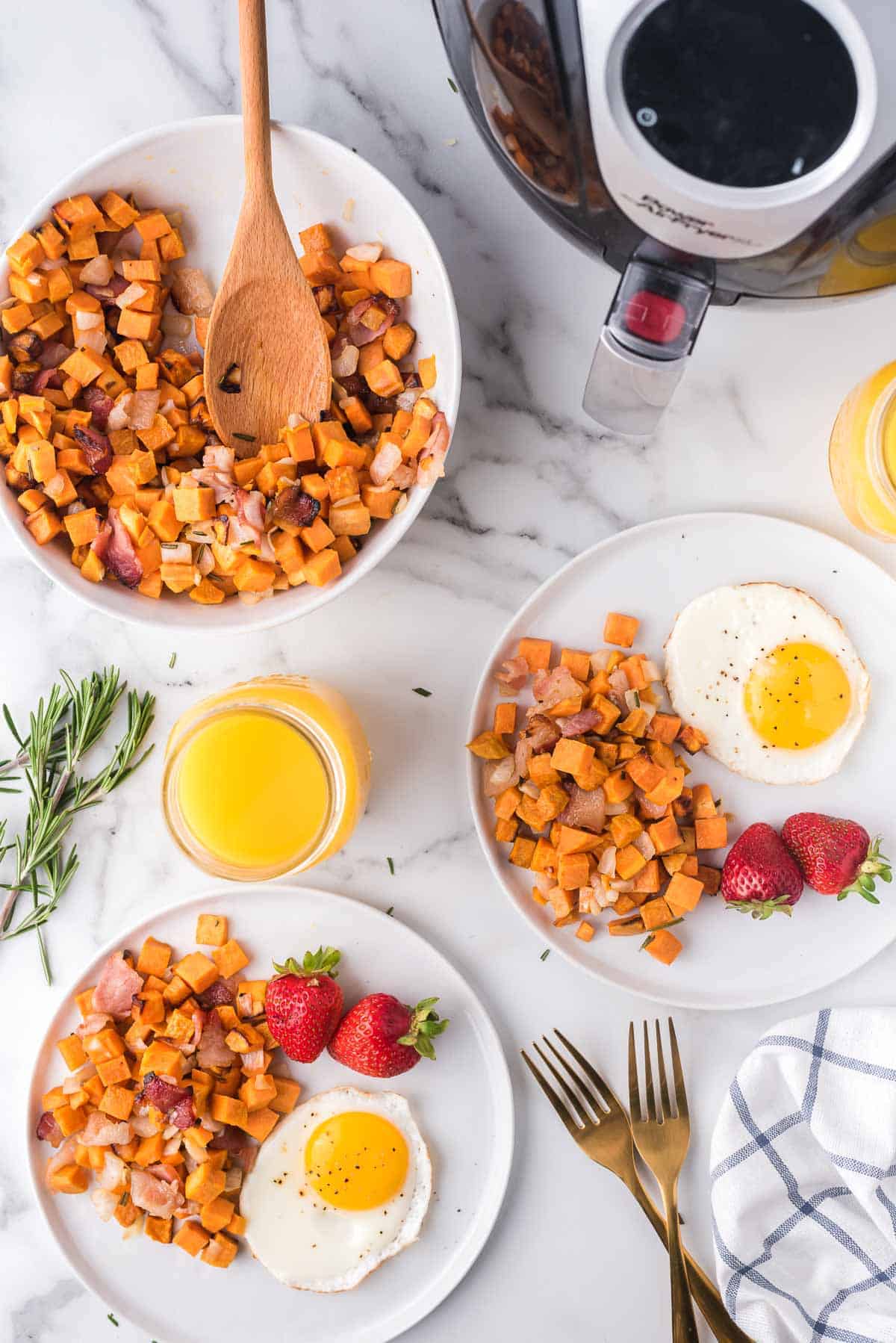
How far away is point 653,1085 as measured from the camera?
1.31m

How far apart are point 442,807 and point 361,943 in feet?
0.63

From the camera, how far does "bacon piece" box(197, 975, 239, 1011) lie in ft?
4.27

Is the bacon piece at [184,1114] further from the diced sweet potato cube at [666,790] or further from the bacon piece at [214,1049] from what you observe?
the diced sweet potato cube at [666,790]

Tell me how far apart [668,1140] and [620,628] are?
0.62 meters

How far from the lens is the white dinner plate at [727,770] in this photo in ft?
4.06

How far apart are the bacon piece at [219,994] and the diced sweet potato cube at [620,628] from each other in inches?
24.2

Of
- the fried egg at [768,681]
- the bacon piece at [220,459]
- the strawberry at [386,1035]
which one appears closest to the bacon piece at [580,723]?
the fried egg at [768,681]

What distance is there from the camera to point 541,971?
51.3 inches

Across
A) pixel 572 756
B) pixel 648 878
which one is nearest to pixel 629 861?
pixel 648 878

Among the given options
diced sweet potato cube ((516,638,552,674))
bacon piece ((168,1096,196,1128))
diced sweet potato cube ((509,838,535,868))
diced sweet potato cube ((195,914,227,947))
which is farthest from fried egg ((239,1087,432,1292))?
diced sweet potato cube ((516,638,552,674))

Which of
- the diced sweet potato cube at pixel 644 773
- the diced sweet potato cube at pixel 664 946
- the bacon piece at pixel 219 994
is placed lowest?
the bacon piece at pixel 219 994

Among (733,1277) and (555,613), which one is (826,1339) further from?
(555,613)

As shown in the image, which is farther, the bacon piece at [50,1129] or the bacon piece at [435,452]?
the bacon piece at [50,1129]

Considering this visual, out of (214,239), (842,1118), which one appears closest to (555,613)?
(214,239)
